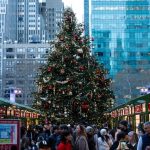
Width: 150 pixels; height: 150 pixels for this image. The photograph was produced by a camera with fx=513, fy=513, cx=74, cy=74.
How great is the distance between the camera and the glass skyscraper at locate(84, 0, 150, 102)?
495 ft

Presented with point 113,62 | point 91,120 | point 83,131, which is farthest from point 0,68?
point 83,131

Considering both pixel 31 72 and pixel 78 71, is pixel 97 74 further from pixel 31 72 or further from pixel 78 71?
pixel 31 72

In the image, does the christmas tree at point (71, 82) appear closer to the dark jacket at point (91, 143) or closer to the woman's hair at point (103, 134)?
the woman's hair at point (103, 134)

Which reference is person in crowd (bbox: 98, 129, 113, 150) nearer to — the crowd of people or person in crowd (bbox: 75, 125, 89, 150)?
the crowd of people

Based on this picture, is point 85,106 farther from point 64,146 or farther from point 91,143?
point 64,146

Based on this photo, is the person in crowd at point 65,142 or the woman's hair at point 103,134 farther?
the woman's hair at point 103,134

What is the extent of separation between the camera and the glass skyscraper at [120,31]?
15100 cm

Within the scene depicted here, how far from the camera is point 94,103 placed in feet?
121

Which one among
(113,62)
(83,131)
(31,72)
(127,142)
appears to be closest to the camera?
(127,142)

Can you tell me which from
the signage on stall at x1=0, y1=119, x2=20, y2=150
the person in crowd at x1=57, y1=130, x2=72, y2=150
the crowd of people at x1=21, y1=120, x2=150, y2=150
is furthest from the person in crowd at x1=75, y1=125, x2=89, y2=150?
the signage on stall at x1=0, y1=119, x2=20, y2=150

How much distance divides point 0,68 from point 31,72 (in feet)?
173

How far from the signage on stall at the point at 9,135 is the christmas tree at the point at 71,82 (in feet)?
82.9

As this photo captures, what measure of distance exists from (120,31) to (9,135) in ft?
484

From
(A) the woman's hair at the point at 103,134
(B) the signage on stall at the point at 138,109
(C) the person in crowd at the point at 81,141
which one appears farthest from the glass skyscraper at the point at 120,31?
(C) the person in crowd at the point at 81,141
